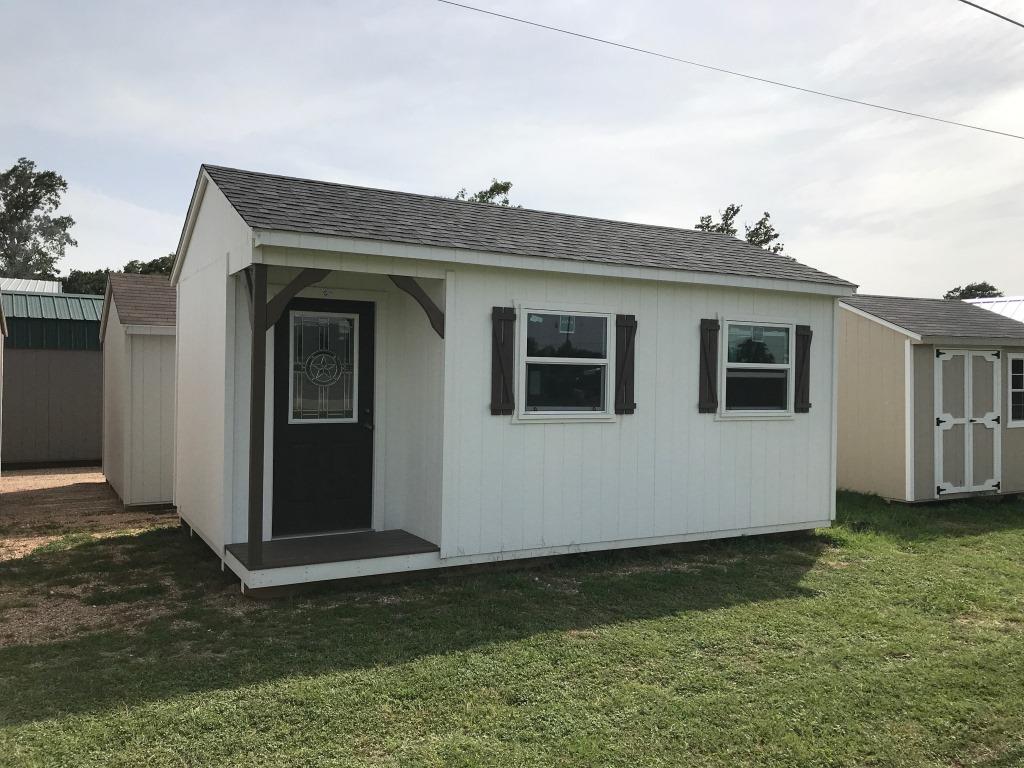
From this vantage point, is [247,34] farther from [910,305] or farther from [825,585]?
[910,305]

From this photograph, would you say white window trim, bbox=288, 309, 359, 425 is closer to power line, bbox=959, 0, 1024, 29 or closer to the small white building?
the small white building

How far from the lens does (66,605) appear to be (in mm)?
5059

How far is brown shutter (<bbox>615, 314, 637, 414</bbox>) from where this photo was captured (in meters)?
6.31

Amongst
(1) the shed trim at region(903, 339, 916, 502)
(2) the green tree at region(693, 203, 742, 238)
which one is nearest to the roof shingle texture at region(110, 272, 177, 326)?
(1) the shed trim at region(903, 339, 916, 502)

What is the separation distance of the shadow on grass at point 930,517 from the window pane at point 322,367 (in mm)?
5399

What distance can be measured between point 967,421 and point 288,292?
8.79 metres

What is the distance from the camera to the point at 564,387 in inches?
241

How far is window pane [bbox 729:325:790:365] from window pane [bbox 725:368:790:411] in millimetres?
121

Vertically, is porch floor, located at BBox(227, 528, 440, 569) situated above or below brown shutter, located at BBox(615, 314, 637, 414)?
below

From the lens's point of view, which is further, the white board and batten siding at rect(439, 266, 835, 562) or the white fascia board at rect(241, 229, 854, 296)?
the white board and batten siding at rect(439, 266, 835, 562)

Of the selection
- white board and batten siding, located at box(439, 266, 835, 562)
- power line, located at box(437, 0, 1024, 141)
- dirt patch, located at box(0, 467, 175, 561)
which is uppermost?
power line, located at box(437, 0, 1024, 141)

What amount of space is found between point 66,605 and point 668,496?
4600 mm

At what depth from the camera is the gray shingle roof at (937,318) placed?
9.58 m

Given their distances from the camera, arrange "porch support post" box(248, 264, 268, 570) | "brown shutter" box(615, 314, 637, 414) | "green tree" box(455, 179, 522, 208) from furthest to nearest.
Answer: "green tree" box(455, 179, 522, 208)
"brown shutter" box(615, 314, 637, 414)
"porch support post" box(248, 264, 268, 570)
